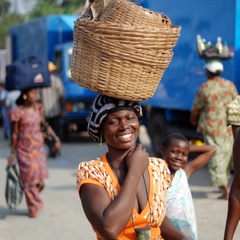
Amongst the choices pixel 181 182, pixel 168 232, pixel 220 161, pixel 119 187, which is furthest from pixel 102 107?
pixel 220 161

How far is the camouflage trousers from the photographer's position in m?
6.63

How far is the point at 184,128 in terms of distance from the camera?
30.4 ft

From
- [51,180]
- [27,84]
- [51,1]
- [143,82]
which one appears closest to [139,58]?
[143,82]

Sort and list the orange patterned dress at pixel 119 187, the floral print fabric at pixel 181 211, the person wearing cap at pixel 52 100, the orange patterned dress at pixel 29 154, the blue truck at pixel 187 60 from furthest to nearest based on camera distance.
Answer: the person wearing cap at pixel 52 100
the blue truck at pixel 187 60
the orange patterned dress at pixel 29 154
the floral print fabric at pixel 181 211
the orange patterned dress at pixel 119 187

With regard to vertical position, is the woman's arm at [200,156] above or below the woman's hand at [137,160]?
below

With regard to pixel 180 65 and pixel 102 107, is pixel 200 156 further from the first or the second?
pixel 180 65

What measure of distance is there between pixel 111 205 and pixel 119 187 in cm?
14

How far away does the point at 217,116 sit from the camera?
21.9 ft

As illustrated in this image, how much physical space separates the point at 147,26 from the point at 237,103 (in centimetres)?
114

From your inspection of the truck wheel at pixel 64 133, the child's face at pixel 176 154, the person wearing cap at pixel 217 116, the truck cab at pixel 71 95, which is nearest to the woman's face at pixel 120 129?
the child's face at pixel 176 154

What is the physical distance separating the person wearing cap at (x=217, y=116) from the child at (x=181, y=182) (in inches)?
112

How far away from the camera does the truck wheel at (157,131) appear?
10047 mm

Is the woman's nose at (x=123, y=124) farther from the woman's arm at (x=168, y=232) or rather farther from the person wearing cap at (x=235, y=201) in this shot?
the person wearing cap at (x=235, y=201)

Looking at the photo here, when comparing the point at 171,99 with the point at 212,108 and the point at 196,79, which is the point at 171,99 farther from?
the point at 212,108
